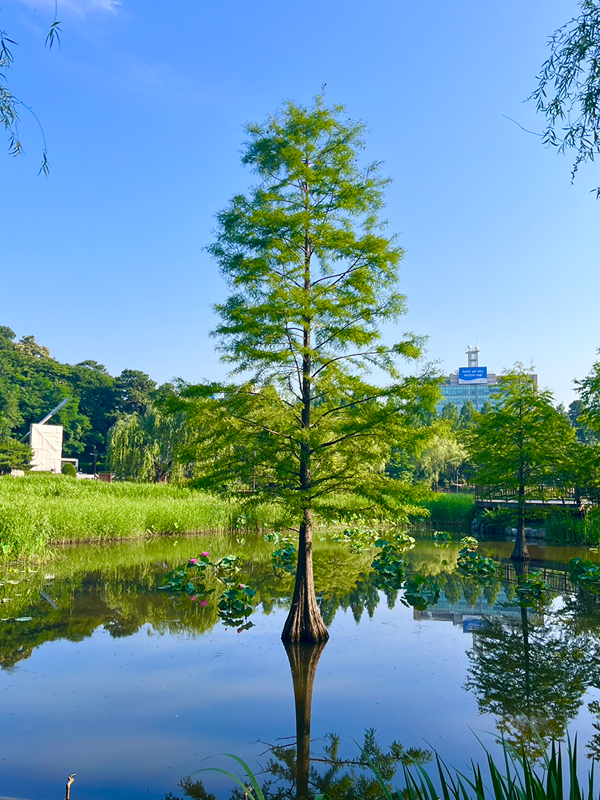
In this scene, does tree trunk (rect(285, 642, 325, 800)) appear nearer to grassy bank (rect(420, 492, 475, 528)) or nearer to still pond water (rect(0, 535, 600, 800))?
still pond water (rect(0, 535, 600, 800))

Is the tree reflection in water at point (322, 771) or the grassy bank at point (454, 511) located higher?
the grassy bank at point (454, 511)

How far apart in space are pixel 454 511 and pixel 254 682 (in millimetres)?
26774

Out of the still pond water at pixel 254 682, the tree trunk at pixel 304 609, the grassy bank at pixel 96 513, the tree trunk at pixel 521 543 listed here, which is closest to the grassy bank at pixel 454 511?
the tree trunk at pixel 521 543

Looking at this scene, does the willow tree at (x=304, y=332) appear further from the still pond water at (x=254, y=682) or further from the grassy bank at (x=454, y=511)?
the grassy bank at (x=454, y=511)

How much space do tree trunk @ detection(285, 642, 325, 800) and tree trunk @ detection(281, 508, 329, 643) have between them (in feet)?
0.55

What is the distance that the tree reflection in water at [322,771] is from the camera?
5.64 m

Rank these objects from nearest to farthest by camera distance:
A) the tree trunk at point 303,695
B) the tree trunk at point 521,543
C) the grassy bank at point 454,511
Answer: the tree trunk at point 303,695
the tree trunk at point 521,543
the grassy bank at point 454,511

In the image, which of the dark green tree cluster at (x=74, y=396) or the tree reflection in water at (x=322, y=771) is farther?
the dark green tree cluster at (x=74, y=396)

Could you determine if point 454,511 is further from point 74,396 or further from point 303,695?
point 74,396

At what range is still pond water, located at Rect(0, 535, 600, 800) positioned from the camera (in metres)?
6.27

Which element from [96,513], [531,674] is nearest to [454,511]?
Result: [96,513]

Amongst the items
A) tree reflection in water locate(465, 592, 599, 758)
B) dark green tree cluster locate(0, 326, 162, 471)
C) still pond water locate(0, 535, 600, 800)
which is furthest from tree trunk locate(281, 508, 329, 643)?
dark green tree cluster locate(0, 326, 162, 471)

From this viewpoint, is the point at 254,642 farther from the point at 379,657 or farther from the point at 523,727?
the point at 523,727

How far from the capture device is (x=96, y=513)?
21219 millimetres
